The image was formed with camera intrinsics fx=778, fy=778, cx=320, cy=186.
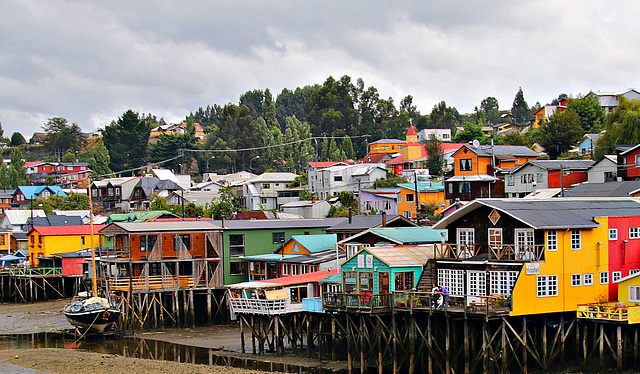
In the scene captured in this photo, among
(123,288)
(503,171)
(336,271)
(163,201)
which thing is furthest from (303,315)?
(163,201)

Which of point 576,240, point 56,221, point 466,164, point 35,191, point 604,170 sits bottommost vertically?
point 56,221

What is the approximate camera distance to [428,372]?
33.6m

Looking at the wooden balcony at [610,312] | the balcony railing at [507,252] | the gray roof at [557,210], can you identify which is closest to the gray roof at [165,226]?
the gray roof at [557,210]

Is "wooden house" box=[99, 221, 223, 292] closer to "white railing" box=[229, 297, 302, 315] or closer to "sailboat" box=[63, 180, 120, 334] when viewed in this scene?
"sailboat" box=[63, 180, 120, 334]

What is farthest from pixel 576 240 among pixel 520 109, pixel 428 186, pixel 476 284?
pixel 520 109

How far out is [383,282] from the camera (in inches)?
1462

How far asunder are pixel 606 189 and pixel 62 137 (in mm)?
146032

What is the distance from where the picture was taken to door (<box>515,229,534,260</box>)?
108 ft

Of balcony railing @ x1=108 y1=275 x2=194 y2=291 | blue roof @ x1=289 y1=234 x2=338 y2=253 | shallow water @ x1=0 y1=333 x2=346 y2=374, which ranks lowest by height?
shallow water @ x1=0 y1=333 x2=346 y2=374

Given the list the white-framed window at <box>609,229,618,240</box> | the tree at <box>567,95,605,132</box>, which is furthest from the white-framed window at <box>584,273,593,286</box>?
the tree at <box>567,95,605,132</box>

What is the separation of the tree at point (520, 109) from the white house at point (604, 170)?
115495mm

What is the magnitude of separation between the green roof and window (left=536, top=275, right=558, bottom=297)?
865 centimetres

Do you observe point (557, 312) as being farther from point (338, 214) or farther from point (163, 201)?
point (163, 201)

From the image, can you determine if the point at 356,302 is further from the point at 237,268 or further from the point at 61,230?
the point at 61,230
